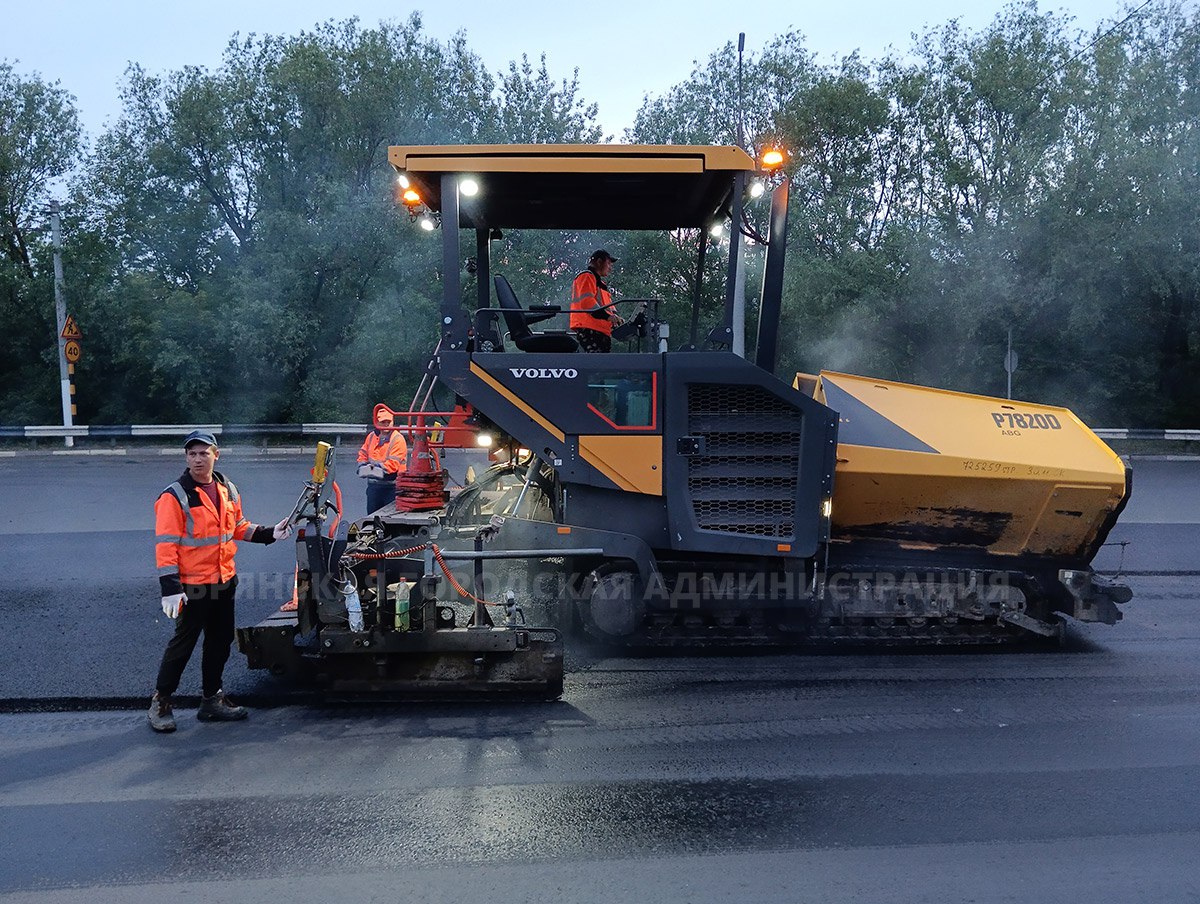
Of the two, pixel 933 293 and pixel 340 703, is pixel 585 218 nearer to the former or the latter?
pixel 340 703

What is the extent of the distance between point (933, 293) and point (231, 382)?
15876mm

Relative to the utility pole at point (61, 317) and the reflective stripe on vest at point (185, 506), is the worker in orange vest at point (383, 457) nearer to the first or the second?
the reflective stripe on vest at point (185, 506)

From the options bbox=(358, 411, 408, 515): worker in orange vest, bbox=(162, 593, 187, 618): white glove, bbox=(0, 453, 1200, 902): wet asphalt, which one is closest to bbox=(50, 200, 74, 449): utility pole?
bbox=(358, 411, 408, 515): worker in orange vest

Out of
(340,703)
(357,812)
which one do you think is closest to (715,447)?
(340,703)

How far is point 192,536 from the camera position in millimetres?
5094

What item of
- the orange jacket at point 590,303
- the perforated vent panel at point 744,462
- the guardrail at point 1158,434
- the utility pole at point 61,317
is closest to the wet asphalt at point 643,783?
the perforated vent panel at point 744,462

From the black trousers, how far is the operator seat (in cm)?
225

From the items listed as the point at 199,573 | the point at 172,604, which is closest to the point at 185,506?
the point at 199,573

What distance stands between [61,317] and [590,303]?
20105mm

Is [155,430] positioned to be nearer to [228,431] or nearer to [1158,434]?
[228,431]

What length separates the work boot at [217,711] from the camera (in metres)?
5.12

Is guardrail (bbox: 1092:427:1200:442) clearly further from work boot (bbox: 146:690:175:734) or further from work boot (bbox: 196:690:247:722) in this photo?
work boot (bbox: 146:690:175:734)

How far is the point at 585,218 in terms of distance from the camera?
22.9 ft

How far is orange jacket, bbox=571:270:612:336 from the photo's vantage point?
6.57 meters
